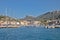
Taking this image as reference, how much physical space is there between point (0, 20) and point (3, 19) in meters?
3.31

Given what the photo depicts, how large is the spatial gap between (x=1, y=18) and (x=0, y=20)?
13.3 feet

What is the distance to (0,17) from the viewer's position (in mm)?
151375

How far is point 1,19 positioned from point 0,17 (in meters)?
1.80

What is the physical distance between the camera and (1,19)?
151 m

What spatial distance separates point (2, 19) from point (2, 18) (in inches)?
29.6

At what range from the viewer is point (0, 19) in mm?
150250

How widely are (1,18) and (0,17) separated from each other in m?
1.07

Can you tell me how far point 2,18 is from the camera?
150250mm

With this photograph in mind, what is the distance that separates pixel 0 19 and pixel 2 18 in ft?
5.51

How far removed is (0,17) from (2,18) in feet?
7.07

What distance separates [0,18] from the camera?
151375 millimetres

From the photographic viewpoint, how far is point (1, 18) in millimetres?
151375

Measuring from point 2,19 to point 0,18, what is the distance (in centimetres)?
215
